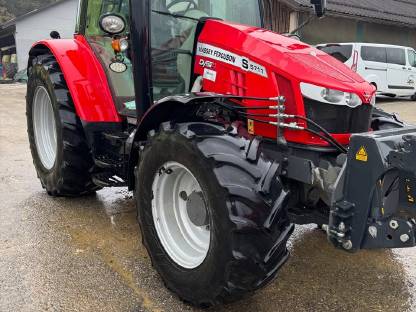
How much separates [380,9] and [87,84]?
17.5 m

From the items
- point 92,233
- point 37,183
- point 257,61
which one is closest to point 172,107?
point 257,61

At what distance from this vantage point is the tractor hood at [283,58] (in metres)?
2.60

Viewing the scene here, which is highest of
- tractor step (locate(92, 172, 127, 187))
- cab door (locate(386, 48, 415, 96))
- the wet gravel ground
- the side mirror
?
the side mirror

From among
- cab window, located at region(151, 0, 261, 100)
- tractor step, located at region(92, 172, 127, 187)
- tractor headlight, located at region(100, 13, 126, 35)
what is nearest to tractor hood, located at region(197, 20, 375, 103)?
cab window, located at region(151, 0, 261, 100)

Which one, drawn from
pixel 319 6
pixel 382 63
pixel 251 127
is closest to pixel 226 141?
pixel 251 127

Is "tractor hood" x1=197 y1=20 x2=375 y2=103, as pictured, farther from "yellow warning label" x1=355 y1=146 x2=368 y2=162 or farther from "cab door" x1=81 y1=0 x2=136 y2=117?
"cab door" x1=81 y1=0 x2=136 y2=117

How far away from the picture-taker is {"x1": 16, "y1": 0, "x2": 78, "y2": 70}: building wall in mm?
24906

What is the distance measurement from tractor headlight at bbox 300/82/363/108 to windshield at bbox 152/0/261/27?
1.16 meters

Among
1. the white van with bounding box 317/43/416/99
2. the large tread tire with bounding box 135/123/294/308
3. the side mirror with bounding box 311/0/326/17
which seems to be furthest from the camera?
the white van with bounding box 317/43/416/99

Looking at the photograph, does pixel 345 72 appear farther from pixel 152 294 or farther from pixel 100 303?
pixel 100 303

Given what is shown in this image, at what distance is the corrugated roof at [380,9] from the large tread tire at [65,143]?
10997 millimetres

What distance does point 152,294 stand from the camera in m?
2.76

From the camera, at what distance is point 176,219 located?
2.92m

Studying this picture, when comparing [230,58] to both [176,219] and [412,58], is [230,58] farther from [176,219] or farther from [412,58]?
[412,58]
